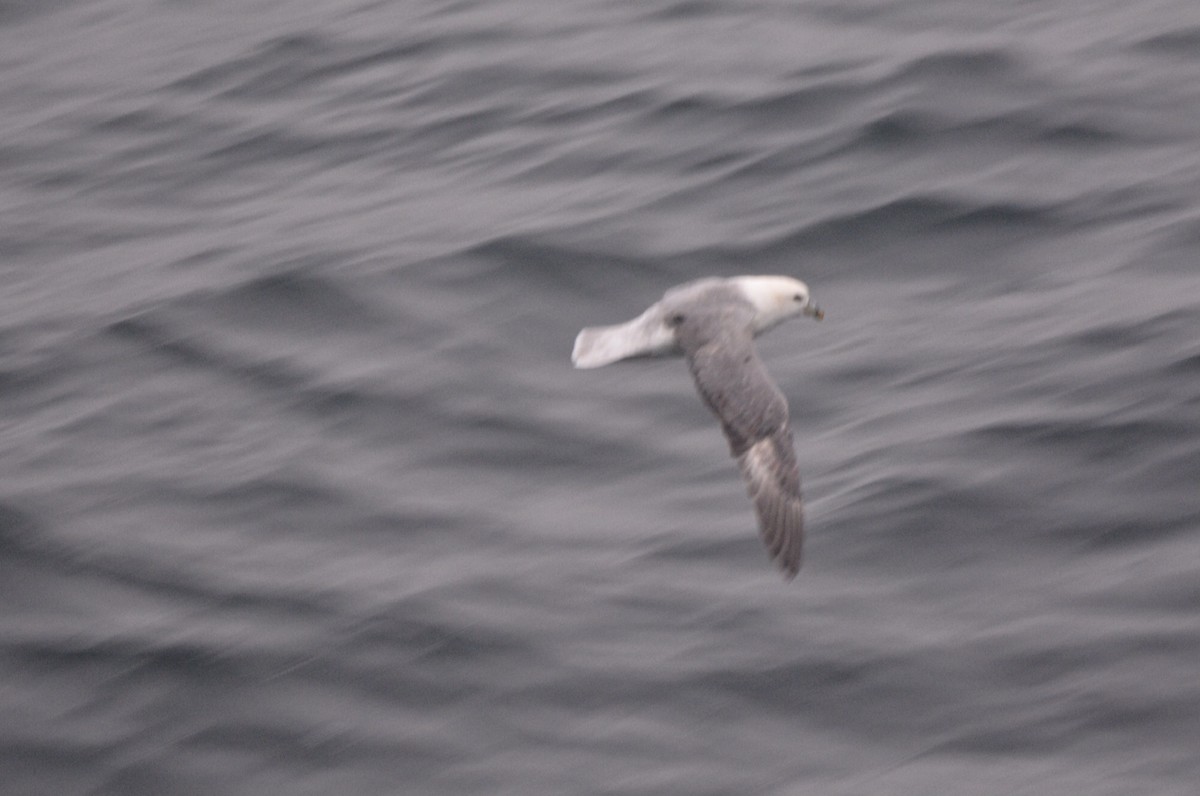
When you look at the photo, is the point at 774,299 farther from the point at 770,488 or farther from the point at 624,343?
the point at 770,488

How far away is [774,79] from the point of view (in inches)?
618

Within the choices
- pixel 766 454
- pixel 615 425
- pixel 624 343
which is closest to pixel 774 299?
pixel 624 343

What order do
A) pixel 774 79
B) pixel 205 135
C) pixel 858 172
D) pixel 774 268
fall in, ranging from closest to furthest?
pixel 774 268 → pixel 858 172 → pixel 774 79 → pixel 205 135

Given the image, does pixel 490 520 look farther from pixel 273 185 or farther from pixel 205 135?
pixel 205 135

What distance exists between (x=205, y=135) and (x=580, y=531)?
7.72m

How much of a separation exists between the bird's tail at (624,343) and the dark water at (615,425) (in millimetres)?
1656

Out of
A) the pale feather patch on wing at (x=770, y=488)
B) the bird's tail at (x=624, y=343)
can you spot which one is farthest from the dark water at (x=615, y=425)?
the bird's tail at (x=624, y=343)

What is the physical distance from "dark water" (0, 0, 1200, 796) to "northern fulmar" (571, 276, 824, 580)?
1532mm

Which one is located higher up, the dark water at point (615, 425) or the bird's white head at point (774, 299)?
the bird's white head at point (774, 299)

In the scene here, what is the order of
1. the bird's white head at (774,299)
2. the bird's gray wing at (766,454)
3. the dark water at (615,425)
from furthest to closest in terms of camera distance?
the dark water at (615,425)
the bird's white head at (774,299)
the bird's gray wing at (766,454)

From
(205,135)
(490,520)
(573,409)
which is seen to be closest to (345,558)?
(490,520)

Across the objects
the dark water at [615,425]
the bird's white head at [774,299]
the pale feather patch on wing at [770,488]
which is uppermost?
the bird's white head at [774,299]

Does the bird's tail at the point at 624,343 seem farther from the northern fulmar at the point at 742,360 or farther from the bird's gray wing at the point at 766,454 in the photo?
the bird's gray wing at the point at 766,454

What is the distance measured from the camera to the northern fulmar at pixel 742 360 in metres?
8.48
